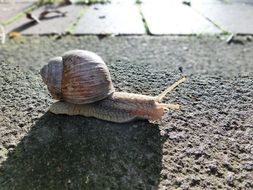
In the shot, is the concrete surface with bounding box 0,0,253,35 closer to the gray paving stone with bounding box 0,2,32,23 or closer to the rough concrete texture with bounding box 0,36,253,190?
the gray paving stone with bounding box 0,2,32,23

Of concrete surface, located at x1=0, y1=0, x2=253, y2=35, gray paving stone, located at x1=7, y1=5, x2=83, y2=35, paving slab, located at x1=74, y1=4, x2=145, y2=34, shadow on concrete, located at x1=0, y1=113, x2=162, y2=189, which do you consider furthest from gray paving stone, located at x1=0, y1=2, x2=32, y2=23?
shadow on concrete, located at x1=0, y1=113, x2=162, y2=189

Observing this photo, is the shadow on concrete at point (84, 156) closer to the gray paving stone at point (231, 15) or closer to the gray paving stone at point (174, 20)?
the gray paving stone at point (174, 20)

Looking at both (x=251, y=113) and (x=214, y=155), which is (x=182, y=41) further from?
(x=214, y=155)

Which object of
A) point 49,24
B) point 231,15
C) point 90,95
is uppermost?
point 90,95

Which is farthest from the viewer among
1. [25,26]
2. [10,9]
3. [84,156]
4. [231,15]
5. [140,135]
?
[10,9]

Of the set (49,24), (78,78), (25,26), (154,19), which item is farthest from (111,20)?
(78,78)

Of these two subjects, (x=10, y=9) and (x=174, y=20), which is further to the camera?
(x=10, y=9)

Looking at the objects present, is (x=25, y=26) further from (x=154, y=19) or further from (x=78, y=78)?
(x=78, y=78)

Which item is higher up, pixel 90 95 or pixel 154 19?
pixel 90 95
